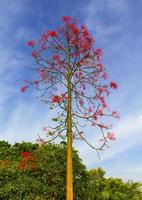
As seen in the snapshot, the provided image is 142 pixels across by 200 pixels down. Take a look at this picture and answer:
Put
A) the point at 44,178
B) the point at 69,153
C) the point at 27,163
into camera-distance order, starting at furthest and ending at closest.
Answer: the point at 27,163, the point at 44,178, the point at 69,153

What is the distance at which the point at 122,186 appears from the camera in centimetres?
3744

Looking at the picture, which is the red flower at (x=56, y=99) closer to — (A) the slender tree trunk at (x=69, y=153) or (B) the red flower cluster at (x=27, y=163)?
(A) the slender tree trunk at (x=69, y=153)

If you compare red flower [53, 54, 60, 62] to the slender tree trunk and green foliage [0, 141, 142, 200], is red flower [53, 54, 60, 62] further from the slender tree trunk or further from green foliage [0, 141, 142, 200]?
green foliage [0, 141, 142, 200]

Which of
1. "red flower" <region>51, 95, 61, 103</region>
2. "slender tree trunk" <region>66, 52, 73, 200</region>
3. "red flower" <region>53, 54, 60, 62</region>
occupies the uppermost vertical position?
"red flower" <region>53, 54, 60, 62</region>

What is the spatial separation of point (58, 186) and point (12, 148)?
492 inches

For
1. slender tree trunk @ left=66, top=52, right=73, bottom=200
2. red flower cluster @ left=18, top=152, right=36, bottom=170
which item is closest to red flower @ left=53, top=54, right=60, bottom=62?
slender tree trunk @ left=66, top=52, right=73, bottom=200

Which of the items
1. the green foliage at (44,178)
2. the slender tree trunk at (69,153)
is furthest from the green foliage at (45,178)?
the slender tree trunk at (69,153)

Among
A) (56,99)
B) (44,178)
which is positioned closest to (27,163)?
(44,178)

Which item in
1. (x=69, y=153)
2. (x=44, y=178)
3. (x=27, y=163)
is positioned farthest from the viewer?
(x=27, y=163)

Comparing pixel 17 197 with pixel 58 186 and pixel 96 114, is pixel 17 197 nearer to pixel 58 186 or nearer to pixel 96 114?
pixel 58 186

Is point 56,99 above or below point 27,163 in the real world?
above

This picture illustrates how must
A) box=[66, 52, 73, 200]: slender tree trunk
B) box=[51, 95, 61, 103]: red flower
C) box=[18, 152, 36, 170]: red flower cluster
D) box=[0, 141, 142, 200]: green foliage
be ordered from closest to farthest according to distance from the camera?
box=[66, 52, 73, 200]: slender tree trunk, box=[51, 95, 61, 103]: red flower, box=[0, 141, 142, 200]: green foliage, box=[18, 152, 36, 170]: red flower cluster

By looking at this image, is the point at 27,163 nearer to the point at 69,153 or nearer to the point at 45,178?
the point at 45,178

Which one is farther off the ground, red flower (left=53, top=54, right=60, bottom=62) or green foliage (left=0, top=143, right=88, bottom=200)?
red flower (left=53, top=54, right=60, bottom=62)
